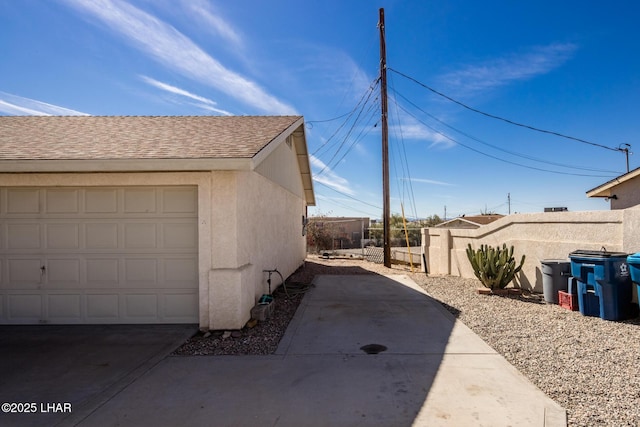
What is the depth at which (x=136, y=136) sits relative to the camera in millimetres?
7031

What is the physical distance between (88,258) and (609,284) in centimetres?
982

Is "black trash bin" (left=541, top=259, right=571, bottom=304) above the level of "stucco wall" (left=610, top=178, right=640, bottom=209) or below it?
below

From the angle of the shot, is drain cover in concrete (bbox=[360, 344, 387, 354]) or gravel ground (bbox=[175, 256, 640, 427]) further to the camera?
drain cover in concrete (bbox=[360, 344, 387, 354])

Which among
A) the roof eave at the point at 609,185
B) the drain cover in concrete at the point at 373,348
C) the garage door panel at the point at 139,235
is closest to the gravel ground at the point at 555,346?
the drain cover in concrete at the point at 373,348

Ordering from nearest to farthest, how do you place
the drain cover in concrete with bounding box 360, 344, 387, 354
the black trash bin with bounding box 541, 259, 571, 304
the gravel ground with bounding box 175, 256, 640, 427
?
the gravel ground with bounding box 175, 256, 640, 427, the drain cover in concrete with bounding box 360, 344, 387, 354, the black trash bin with bounding box 541, 259, 571, 304

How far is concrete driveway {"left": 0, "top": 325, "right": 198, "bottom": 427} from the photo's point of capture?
358 centimetres

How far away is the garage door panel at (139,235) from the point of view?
21.1 ft

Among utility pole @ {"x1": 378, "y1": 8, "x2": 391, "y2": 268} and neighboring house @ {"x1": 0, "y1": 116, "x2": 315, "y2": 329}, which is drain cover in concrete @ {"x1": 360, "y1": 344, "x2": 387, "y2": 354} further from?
utility pole @ {"x1": 378, "y1": 8, "x2": 391, "y2": 268}

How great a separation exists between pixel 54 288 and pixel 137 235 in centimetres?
187

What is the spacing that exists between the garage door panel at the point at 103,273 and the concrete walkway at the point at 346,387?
2.53 m

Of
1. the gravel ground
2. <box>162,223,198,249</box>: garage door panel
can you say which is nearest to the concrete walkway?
the gravel ground

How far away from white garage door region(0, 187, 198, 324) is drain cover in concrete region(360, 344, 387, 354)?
3292 mm

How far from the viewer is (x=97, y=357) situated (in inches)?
193

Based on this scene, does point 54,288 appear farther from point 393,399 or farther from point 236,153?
point 393,399
